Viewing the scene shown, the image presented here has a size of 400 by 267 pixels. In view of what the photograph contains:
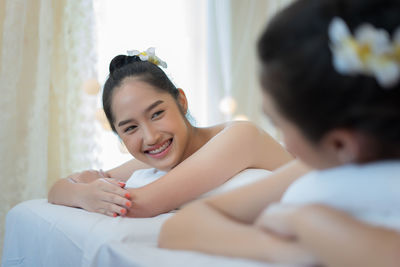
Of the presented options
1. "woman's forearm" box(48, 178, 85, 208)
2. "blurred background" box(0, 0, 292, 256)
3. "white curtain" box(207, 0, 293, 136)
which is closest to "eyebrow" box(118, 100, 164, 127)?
"woman's forearm" box(48, 178, 85, 208)

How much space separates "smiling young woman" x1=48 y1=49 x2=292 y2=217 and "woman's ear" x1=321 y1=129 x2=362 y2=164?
0.61 metres

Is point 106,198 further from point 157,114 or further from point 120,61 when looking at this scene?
point 120,61

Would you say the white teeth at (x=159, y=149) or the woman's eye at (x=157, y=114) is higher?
the woman's eye at (x=157, y=114)

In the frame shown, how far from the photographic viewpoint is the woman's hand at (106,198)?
109cm

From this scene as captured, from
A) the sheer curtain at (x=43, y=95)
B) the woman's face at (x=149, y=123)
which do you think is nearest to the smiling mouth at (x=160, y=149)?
the woman's face at (x=149, y=123)

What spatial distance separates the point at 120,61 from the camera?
152cm

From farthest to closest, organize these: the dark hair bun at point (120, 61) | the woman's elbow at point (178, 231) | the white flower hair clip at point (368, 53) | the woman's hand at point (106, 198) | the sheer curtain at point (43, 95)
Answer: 1. the sheer curtain at point (43, 95)
2. the dark hair bun at point (120, 61)
3. the woman's hand at point (106, 198)
4. the woman's elbow at point (178, 231)
5. the white flower hair clip at point (368, 53)

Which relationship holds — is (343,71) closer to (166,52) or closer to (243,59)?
(166,52)

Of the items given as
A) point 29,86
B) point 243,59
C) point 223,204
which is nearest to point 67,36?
point 29,86

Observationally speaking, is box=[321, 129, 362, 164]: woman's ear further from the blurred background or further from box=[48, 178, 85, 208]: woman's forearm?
the blurred background

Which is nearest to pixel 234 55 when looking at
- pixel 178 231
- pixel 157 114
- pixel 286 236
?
pixel 157 114

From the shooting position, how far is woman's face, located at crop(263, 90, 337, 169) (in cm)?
54

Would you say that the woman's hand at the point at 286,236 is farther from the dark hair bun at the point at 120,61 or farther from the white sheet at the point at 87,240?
the dark hair bun at the point at 120,61

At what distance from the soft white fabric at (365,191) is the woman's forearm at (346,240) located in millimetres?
46
